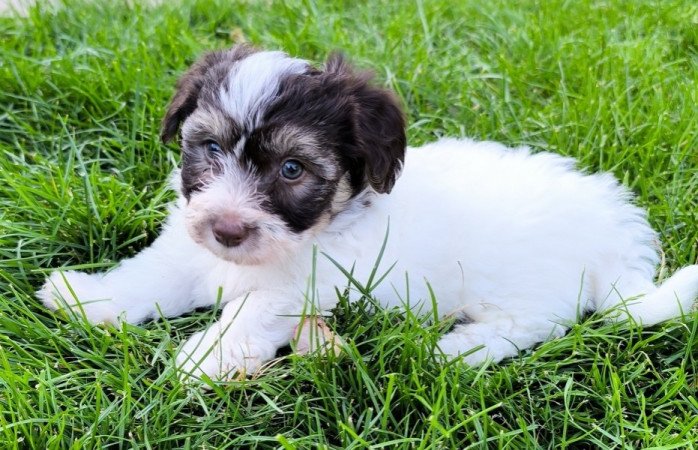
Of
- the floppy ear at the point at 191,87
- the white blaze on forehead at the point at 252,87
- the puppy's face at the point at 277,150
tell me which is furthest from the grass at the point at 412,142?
the white blaze on forehead at the point at 252,87

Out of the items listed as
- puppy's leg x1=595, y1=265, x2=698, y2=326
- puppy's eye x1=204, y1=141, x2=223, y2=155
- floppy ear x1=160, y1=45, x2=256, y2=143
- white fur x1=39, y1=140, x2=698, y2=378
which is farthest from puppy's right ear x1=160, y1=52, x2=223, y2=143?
puppy's leg x1=595, y1=265, x2=698, y2=326

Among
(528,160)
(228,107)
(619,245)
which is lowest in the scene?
(619,245)

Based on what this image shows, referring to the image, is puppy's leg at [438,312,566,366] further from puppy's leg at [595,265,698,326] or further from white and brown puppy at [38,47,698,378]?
puppy's leg at [595,265,698,326]

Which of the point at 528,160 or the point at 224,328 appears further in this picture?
the point at 528,160

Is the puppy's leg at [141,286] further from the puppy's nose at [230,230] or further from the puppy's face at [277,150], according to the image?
the puppy's nose at [230,230]

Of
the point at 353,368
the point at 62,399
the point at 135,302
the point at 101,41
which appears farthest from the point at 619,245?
the point at 101,41

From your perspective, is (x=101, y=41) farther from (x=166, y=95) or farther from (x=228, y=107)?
(x=228, y=107)
